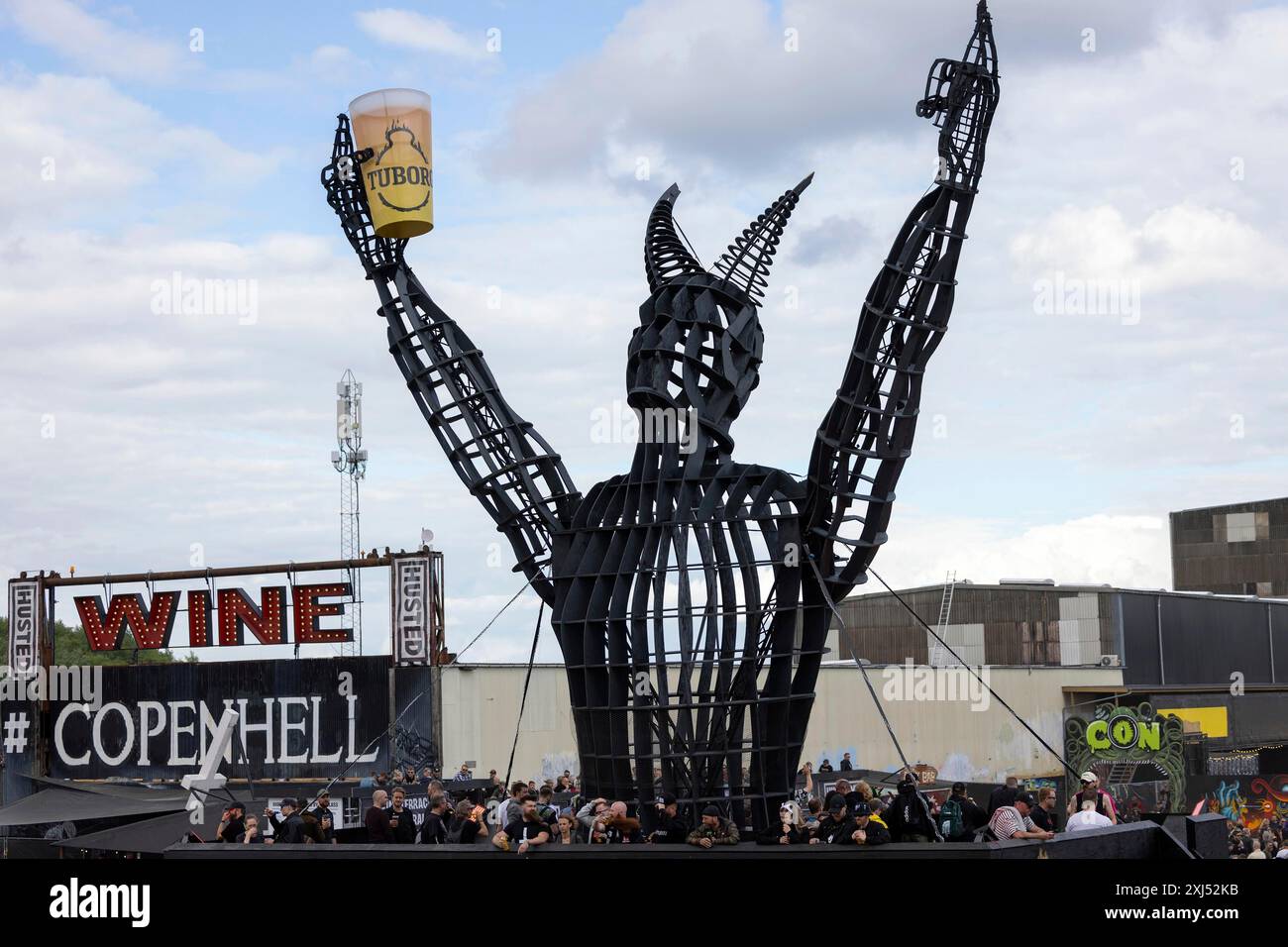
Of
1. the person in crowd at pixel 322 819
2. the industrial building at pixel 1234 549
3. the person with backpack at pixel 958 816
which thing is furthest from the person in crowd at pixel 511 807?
the industrial building at pixel 1234 549

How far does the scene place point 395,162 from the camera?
22688 millimetres

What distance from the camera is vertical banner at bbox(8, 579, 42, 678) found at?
144ft

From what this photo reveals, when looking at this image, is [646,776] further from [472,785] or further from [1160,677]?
[1160,677]

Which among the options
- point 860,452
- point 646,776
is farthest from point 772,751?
point 860,452

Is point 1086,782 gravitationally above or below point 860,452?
below

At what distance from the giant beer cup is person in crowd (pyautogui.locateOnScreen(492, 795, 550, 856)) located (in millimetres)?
9057

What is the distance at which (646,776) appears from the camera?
19156 mm

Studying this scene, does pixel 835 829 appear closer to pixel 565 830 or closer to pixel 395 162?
pixel 565 830

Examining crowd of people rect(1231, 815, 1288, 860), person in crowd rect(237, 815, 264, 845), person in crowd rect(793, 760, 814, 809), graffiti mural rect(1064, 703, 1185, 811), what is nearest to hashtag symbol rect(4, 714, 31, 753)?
person in crowd rect(793, 760, 814, 809)

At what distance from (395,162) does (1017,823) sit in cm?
1255

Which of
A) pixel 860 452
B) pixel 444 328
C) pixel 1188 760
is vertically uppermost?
pixel 444 328

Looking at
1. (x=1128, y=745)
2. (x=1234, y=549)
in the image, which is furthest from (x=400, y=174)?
(x=1234, y=549)

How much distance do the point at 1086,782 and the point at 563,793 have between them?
976cm
